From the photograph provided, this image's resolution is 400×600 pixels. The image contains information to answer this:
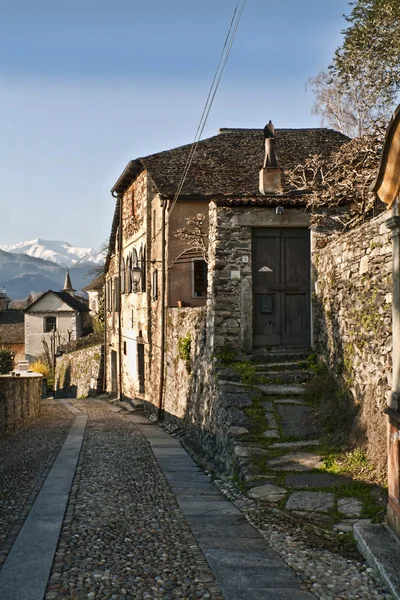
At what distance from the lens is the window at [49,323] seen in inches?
1874

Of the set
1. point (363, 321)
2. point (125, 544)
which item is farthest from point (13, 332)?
point (125, 544)

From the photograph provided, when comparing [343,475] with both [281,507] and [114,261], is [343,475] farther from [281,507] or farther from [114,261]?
[114,261]

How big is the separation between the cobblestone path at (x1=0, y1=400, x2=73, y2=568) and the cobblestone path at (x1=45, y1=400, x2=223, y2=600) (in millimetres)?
490

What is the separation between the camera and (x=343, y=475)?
7527mm

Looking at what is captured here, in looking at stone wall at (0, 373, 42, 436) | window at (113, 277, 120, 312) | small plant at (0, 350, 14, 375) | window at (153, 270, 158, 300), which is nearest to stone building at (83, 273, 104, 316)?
small plant at (0, 350, 14, 375)

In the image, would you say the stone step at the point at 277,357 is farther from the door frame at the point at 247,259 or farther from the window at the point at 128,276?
the window at the point at 128,276

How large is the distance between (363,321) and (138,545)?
4.60 m

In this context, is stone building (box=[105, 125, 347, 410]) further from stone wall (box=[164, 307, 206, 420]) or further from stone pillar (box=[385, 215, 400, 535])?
stone pillar (box=[385, 215, 400, 535])

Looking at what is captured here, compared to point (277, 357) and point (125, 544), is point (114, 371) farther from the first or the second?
point (125, 544)

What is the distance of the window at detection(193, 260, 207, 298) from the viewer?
1761 centimetres

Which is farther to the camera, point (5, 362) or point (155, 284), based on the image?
point (5, 362)

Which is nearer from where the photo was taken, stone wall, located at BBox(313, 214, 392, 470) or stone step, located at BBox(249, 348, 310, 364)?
stone wall, located at BBox(313, 214, 392, 470)

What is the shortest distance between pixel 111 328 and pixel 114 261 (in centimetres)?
287

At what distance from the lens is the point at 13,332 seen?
5116 centimetres
